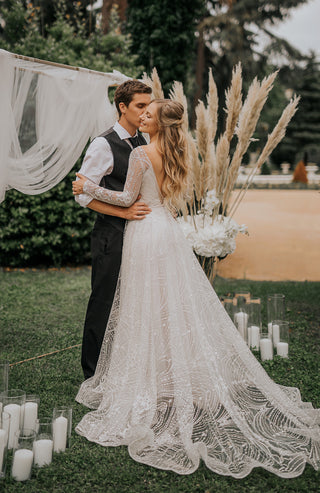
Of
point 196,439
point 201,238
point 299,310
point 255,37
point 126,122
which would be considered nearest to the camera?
point 196,439

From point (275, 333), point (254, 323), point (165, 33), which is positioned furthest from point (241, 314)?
point (165, 33)

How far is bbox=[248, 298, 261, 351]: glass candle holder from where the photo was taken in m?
4.03

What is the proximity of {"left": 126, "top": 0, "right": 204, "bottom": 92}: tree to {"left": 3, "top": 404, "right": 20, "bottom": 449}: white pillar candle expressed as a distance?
7928 mm

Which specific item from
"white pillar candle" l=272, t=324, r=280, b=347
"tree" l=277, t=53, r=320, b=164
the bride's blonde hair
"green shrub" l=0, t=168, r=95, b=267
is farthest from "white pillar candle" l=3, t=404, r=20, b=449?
"tree" l=277, t=53, r=320, b=164

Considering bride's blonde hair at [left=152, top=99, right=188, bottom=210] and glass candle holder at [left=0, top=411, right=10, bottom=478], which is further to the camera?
bride's blonde hair at [left=152, top=99, right=188, bottom=210]

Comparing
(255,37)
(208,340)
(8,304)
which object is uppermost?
(255,37)

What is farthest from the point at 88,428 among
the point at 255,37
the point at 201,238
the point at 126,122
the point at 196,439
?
the point at 255,37

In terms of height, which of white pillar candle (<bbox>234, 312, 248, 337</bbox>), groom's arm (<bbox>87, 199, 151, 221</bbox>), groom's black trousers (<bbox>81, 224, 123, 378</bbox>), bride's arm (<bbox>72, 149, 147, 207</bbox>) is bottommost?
white pillar candle (<bbox>234, 312, 248, 337</bbox>)

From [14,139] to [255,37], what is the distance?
60.2 feet

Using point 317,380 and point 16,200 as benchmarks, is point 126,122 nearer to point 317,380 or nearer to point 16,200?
point 317,380

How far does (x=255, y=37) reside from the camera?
1936cm

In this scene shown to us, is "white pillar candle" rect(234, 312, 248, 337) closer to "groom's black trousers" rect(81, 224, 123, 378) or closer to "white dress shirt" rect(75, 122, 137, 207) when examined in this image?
"groom's black trousers" rect(81, 224, 123, 378)

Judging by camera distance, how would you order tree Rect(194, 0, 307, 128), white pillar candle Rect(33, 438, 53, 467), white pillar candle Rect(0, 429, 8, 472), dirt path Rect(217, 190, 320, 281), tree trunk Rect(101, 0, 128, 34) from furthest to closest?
tree Rect(194, 0, 307, 128) → tree trunk Rect(101, 0, 128, 34) → dirt path Rect(217, 190, 320, 281) → white pillar candle Rect(33, 438, 53, 467) → white pillar candle Rect(0, 429, 8, 472)

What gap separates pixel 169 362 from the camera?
8.85 feet
